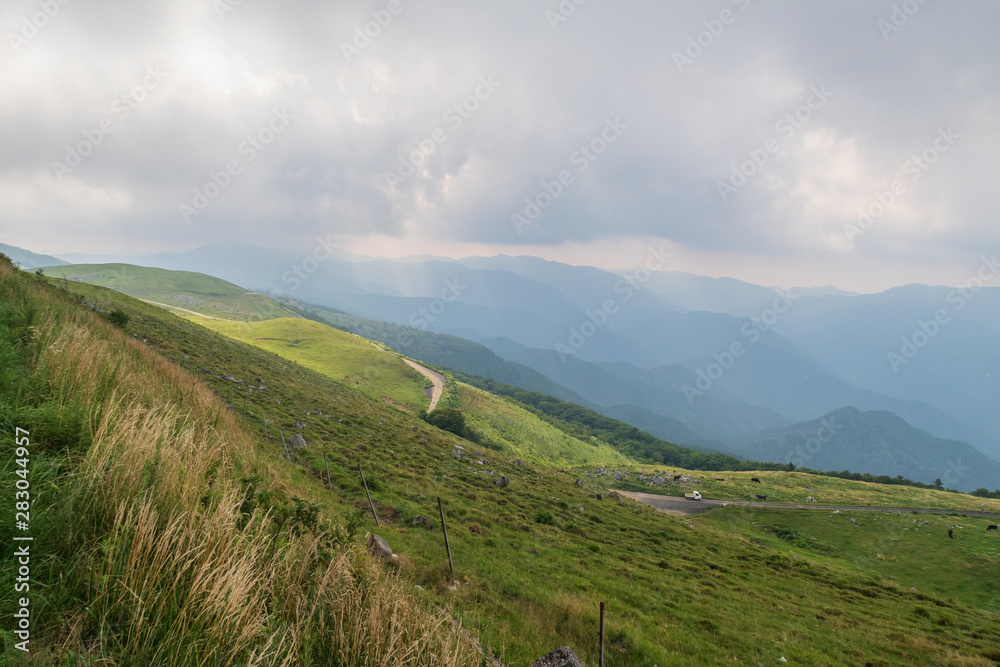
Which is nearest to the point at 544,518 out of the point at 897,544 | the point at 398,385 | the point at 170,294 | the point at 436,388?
the point at 897,544

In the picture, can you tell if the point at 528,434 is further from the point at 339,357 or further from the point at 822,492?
the point at 822,492

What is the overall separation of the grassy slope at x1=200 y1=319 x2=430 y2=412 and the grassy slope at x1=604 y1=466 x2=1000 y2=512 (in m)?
47.2

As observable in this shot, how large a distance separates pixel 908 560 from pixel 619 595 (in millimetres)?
45681

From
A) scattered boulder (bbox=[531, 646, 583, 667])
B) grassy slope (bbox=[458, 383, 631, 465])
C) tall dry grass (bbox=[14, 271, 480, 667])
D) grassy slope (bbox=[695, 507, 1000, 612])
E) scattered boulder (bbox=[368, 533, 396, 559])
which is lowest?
grassy slope (bbox=[458, 383, 631, 465])

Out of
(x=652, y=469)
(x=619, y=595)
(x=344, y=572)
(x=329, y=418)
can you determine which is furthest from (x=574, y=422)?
(x=344, y=572)

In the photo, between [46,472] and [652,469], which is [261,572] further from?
[652,469]

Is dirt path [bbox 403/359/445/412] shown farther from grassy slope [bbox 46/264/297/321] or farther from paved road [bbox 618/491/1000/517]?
grassy slope [bbox 46/264/297/321]

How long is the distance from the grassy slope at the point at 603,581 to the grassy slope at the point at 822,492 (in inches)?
1473

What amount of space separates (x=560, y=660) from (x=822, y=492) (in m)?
81.2

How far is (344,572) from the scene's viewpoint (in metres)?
4.41

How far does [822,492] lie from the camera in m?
63.3

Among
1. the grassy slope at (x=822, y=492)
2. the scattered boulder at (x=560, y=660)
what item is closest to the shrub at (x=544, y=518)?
the scattered boulder at (x=560, y=660)

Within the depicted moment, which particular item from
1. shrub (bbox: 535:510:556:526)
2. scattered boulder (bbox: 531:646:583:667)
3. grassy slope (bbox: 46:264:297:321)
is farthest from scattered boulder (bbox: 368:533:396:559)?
grassy slope (bbox: 46:264:297:321)

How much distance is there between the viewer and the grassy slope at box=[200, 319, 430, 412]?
244 ft
